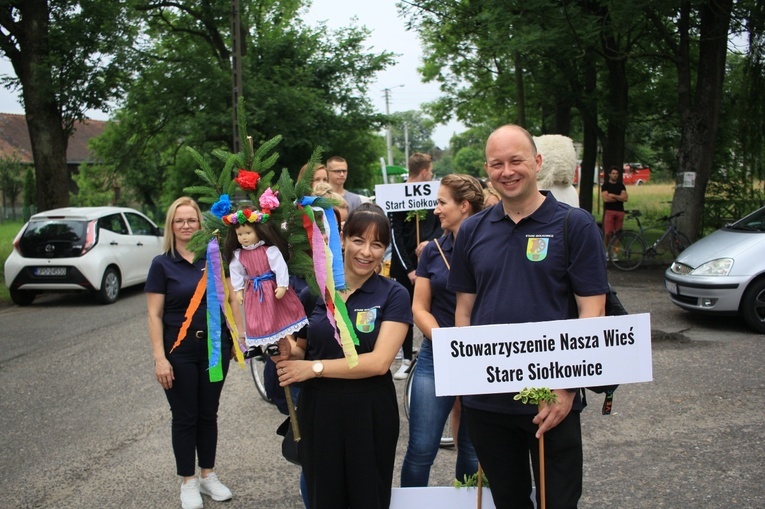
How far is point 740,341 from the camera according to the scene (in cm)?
810

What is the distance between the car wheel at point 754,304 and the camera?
8.32m

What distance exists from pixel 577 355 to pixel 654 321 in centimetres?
740

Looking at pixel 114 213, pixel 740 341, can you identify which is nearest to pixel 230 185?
pixel 740 341

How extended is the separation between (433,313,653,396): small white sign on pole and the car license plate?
11002mm

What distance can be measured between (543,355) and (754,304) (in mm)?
6738

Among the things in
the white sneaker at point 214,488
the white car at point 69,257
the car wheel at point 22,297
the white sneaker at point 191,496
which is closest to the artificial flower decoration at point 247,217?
the white sneaker at point 191,496

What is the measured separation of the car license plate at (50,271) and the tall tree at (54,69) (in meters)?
3.98

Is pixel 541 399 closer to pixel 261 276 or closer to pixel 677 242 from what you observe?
pixel 261 276

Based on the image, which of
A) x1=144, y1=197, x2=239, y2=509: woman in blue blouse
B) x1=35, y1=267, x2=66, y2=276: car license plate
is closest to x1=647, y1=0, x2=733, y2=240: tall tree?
x1=35, y1=267, x2=66, y2=276: car license plate

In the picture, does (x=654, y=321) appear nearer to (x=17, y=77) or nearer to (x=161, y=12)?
(x=17, y=77)

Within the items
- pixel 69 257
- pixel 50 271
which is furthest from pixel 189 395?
pixel 50 271

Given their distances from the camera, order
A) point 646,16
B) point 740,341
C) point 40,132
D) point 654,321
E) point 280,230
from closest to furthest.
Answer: point 280,230 < point 740,341 < point 654,321 < point 646,16 < point 40,132

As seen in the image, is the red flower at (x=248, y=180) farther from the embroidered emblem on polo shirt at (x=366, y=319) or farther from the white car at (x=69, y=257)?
the white car at (x=69, y=257)

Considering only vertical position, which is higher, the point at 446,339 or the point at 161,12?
the point at 161,12
